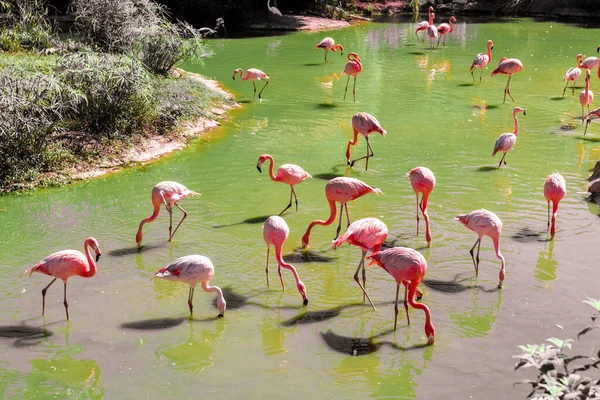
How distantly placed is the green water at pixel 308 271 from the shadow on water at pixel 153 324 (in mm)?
23

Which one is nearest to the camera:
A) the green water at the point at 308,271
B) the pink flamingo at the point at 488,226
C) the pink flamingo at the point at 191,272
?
the green water at the point at 308,271

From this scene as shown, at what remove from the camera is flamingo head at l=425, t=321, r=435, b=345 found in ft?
19.2

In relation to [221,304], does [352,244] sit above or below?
above

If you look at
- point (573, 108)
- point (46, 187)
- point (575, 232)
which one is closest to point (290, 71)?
point (573, 108)

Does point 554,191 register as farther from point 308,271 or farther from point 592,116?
point 592,116

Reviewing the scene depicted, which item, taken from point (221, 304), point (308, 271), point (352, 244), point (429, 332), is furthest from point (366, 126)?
point (429, 332)

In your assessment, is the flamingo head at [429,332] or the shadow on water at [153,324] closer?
the flamingo head at [429,332]

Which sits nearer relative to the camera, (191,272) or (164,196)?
(191,272)

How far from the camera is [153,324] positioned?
6.26m

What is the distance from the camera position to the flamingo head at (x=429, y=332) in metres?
5.86

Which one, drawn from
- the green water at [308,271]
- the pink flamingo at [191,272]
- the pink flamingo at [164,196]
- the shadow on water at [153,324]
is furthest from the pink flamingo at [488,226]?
the pink flamingo at [164,196]

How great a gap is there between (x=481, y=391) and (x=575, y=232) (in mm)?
3508

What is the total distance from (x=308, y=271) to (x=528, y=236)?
2.58m

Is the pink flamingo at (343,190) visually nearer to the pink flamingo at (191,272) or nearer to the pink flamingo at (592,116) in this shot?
the pink flamingo at (191,272)
